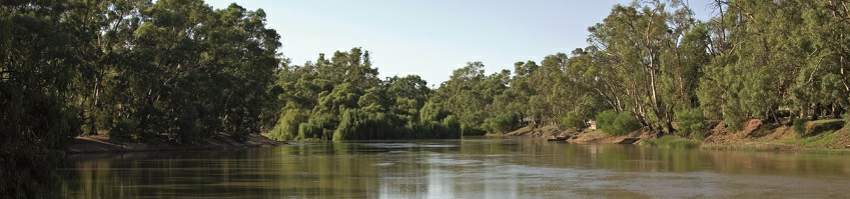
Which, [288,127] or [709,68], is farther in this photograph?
[288,127]

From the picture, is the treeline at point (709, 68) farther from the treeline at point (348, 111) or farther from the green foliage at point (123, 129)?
the green foliage at point (123, 129)

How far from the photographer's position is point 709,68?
70.7 metres

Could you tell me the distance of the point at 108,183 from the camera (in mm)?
31312

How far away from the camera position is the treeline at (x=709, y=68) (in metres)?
55.0

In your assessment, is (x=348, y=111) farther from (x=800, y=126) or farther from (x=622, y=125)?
(x=800, y=126)

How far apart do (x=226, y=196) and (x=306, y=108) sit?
4597 inches

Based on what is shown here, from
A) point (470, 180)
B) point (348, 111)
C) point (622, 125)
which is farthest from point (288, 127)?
point (470, 180)

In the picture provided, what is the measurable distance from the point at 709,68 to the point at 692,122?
5400 mm

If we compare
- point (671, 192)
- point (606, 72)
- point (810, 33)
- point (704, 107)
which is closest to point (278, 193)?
point (671, 192)

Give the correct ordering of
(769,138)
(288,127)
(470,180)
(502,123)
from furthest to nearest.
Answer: (502,123) < (288,127) < (769,138) < (470,180)

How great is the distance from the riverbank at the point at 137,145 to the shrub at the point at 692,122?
129ft

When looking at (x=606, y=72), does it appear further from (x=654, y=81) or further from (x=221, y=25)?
(x=221, y=25)

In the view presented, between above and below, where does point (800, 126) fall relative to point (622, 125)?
below

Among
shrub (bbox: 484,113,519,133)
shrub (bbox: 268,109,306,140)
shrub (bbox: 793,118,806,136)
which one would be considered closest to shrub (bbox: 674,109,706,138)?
shrub (bbox: 793,118,806,136)
